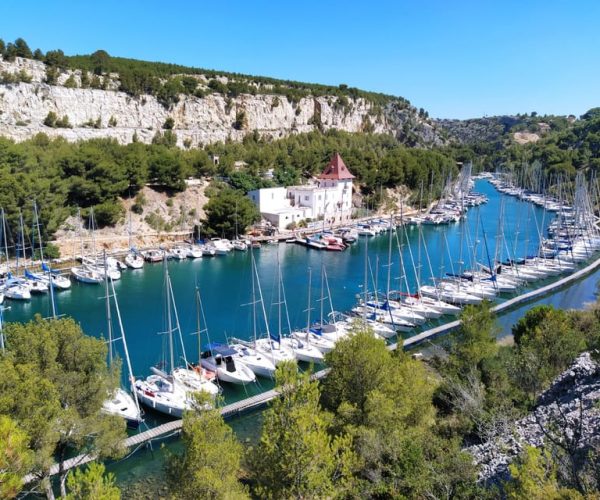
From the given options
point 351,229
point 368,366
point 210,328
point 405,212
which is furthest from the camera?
point 405,212

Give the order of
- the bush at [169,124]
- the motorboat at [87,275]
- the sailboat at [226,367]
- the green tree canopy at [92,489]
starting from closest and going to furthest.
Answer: the green tree canopy at [92,489] < the sailboat at [226,367] < the motorboat at [87,275] < the bush at [169,124]

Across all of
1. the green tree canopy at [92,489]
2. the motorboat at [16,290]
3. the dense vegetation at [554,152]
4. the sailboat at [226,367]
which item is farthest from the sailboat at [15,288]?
the dense vegetation at [554,152]

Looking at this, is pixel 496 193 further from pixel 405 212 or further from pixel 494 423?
pixel 494 423

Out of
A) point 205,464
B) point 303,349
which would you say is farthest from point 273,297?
point 205,464

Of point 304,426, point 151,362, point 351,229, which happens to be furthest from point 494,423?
point 351,229

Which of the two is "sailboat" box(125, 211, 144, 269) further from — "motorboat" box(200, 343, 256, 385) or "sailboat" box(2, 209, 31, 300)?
"motorboat" box(200, 343, 256, 385)

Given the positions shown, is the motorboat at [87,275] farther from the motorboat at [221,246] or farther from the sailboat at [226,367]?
the sailboat at [226,367]

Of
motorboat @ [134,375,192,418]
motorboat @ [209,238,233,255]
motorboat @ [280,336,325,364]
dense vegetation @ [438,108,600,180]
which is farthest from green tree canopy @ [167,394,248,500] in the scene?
dense vegetation @ [438,108,600,180]
